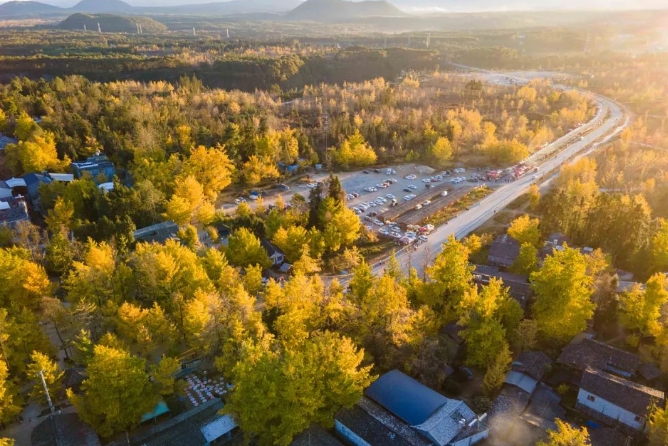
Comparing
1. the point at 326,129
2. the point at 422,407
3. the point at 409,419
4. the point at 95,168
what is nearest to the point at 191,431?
the point at 409,419

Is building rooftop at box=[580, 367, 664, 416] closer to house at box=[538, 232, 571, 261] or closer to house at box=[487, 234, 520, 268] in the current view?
house at box=[487, 234, 520, 268]

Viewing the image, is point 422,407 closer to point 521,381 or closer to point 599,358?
point 521,381

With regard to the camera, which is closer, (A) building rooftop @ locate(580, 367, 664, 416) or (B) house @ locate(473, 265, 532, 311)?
(A) building rooftop @ locate(580, 367, 664, 416)

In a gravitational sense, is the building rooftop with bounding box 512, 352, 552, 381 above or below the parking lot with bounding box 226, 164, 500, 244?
below

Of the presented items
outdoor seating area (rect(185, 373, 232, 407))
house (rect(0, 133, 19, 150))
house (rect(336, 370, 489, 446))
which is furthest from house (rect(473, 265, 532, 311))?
house (rect(0, 133, 19, 150))

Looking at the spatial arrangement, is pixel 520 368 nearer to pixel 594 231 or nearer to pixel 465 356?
pixel 465 356

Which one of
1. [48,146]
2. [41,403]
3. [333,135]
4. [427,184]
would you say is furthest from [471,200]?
[48,146]
